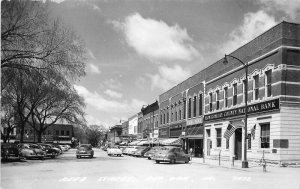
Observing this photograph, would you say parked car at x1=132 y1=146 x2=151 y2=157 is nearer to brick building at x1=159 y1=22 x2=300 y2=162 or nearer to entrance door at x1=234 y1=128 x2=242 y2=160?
brick building at x1=159 y1=22 x2=300 y2=162

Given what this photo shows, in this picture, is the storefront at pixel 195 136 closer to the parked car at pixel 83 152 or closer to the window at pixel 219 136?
the window at pixel 219 136

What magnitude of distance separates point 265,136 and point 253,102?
3.13 metres

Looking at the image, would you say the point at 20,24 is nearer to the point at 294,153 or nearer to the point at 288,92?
the point at 288,92

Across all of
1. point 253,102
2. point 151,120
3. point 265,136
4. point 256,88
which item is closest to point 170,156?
point 265,136

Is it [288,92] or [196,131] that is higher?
[288,92]

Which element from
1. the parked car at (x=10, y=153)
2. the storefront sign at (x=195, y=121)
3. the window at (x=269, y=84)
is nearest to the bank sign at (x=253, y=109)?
the window at (x=269, y=84)

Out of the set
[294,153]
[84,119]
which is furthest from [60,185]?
[84,119]

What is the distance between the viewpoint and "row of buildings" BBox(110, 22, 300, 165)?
89.7 ft

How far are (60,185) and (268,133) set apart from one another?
63.4ft

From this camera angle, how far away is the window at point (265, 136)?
2897 centimetres

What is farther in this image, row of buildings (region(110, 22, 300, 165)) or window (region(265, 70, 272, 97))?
window (region(265, 70, 272, 97))

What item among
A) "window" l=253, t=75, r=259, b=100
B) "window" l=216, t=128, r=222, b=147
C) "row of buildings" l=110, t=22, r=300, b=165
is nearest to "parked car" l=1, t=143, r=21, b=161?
"row of buildings" l=110, t=22, r=300, b=165

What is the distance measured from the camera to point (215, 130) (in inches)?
1575

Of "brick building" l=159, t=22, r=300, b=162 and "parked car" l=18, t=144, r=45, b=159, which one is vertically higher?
"brick building" l=159, t=22, r=300, b=162
